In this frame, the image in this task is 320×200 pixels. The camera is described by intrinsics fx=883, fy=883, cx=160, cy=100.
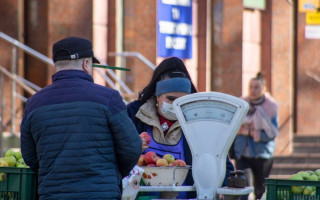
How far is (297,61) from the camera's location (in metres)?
18.8

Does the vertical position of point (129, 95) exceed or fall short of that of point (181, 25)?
it falls short

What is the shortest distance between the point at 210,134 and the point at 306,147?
13.0 m

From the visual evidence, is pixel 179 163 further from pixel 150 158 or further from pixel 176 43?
pixel 176 43

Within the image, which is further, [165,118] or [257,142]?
[257,142]

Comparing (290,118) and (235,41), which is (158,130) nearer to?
(235,41)

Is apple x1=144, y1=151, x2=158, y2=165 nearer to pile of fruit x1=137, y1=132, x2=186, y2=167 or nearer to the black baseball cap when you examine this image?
pile of fruit x1=137, y1=132, x2=186, y2=167

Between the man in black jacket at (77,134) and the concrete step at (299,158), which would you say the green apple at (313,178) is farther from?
the concrete step at (299,158)

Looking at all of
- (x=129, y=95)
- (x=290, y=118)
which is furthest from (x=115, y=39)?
(x=290, y=118)

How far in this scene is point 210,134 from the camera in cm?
503

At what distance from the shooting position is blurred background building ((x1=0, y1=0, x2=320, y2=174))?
1233cm

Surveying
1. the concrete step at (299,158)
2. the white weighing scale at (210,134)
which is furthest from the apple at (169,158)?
the concrete step at (299,158)

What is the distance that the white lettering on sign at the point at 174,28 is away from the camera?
1512cm

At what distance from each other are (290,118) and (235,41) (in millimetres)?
2466

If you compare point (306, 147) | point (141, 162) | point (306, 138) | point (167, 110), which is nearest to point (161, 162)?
point (141, 162)
